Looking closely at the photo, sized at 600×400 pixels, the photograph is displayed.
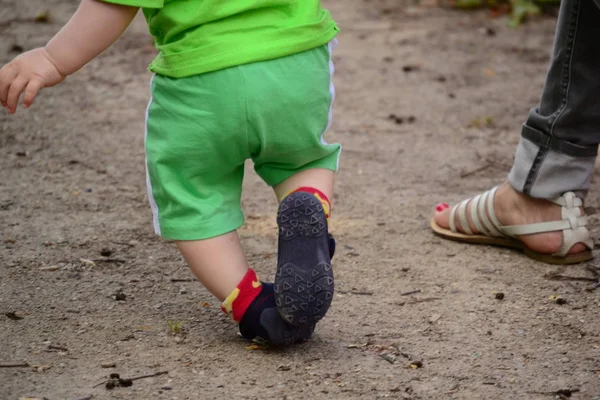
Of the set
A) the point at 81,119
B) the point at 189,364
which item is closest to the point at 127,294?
the point at 189,364

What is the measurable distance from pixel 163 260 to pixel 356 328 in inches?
27.3

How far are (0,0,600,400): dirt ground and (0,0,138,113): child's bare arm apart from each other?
0.58m

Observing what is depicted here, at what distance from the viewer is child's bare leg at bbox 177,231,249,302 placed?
6.96 feet

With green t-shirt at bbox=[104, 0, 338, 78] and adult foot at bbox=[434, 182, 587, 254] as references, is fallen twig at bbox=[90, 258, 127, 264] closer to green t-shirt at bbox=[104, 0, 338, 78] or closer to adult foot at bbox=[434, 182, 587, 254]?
green t-shirt at bbox=[104, 0, 338, 78]

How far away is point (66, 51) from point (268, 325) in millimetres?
725

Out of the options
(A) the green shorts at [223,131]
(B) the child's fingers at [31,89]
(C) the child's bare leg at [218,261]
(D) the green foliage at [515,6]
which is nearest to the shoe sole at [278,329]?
(C) the child's bare leg at [218,261]

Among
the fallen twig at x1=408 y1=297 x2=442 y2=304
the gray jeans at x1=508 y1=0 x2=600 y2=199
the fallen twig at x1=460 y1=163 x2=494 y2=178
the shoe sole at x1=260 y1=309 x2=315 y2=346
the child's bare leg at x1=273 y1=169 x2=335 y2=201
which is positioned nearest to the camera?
the shoe sole at x1=260 y1=309 x2=315 y2=346

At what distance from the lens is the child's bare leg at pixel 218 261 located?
2121 mm

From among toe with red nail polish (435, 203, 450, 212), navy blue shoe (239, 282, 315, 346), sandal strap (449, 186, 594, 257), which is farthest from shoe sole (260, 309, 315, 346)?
toe with red nail polish (435, 203, 450, 212)

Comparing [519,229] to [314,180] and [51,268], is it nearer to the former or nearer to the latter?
[314,180]

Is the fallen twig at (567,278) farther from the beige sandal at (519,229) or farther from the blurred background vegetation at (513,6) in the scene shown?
the blurred background vegetation at (513,6)

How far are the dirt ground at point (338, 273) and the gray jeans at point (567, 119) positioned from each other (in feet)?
0.81

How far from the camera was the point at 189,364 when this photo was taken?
81.0 inches

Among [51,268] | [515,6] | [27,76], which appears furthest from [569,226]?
[515,6]
